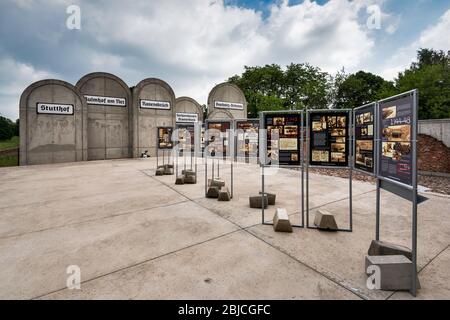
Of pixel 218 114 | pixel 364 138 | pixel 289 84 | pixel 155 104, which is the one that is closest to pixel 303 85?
pixel 289 84

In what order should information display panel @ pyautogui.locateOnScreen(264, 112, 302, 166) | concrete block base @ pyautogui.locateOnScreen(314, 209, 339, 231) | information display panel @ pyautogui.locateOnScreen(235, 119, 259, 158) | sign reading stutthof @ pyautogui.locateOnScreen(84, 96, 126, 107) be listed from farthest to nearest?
sign reading stutthof @ pyautogui.locateOnScreen(84, 96, 126, 107) < information display panel @ pyautogui.locateOnScreen(235, 119, 259, 158) < information display panel @ pyautogui.locateOnScreen(264, 112, 302, 166) < concrete block base @ pyautogui.locateOnScreen(314, 209, 339, 231)

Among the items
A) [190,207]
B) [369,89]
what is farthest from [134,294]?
[369,89]

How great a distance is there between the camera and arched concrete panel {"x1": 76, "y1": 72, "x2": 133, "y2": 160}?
50.0 feet

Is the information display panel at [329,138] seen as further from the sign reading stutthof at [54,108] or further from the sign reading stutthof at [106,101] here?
the sign reading stutthof at [106,101]

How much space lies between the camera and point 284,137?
165 inches

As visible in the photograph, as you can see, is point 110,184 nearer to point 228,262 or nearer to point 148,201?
point 148,201

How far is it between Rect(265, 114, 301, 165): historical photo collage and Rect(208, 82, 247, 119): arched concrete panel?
1566 cm

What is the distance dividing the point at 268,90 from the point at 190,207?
32.8 meters

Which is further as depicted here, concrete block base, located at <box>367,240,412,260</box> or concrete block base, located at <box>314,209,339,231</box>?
concrete block base, located at <box>314,209,339,231</box>

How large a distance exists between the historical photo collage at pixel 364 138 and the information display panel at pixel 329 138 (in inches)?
7.7

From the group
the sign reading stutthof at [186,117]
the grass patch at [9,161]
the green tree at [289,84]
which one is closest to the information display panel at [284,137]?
the grass patch at [9,161]

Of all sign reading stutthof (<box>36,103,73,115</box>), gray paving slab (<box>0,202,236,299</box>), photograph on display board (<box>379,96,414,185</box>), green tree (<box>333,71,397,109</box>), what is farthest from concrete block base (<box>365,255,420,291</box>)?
green tree (<box>333,71,397,109</box>)

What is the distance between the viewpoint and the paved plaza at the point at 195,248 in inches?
89.7

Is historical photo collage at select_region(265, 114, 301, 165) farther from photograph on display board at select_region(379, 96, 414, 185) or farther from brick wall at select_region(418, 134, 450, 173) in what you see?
brick wall at select_region(418, 134, 450, 173)
